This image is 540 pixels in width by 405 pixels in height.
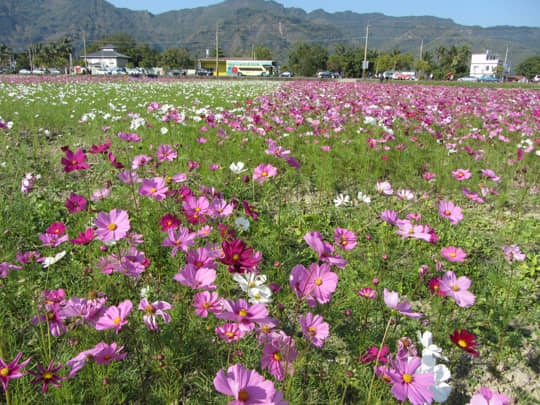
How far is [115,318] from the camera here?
1.08m

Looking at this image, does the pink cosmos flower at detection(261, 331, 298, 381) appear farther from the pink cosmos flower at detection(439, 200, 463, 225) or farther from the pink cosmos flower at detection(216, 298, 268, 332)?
the pink cosmos flower at detection(439, 200, 463, 225)

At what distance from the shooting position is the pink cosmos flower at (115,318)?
Answer: 104 cm

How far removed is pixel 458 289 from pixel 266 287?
66cm

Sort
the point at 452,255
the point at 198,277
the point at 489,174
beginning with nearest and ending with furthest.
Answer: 1. the point at 198,277
2. the point at 452,255
3. the point at 489,174

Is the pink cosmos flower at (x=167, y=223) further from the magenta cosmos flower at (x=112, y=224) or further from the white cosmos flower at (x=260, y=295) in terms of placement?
the white cosmos flower at (x=260, y=295)

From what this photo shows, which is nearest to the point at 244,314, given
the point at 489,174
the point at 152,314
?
the point at 152,314

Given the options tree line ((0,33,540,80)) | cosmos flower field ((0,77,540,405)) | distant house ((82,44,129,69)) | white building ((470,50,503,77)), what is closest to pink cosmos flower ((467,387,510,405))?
cosmos flower field ((0,77,540,405))

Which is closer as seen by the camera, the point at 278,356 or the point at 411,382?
the point at 411,382

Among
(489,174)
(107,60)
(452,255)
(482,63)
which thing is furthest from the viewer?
(482,63)

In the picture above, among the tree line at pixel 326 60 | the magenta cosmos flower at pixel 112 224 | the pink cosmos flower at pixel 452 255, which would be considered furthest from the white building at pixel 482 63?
the magenta cosmos flower at pixel 112 224

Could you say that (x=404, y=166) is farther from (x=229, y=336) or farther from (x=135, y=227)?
(x=229, y=336)

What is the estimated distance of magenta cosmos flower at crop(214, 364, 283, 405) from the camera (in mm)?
695

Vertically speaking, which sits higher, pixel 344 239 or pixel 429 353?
pixel 344 239

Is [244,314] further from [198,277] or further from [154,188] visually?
[154,188]
